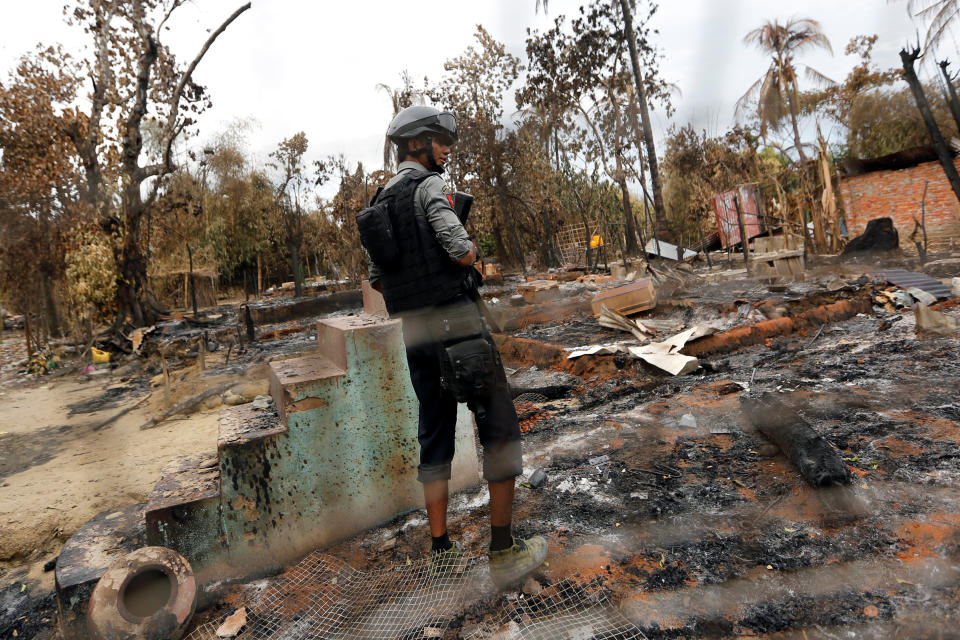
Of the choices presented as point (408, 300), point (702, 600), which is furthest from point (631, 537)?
point (408, 300)

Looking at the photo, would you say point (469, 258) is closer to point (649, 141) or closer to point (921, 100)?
point (921, 100)

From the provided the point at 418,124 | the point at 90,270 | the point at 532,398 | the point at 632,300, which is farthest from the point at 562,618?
the point at 90,270

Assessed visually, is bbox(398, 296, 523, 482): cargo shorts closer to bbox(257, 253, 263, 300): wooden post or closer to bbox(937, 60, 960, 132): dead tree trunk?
bbox(937, 60, 960, 132): dead tree trunk

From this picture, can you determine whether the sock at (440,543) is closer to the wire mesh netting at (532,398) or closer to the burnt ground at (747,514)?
the burnt ground at (747,514)

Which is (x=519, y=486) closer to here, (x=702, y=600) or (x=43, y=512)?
(x=702, y=600)

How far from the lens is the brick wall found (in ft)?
45.8

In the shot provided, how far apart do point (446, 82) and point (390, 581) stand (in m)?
21.3

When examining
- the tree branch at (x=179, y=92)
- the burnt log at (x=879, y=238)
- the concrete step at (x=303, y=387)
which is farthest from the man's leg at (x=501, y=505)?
the tree branch at (x=179, y=92)

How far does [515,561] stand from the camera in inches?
74.6

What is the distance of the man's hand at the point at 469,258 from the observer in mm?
1850

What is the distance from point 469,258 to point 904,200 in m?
17.8

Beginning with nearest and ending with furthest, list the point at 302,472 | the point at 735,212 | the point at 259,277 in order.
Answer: the point at 302,472 < the point at 735,212 < the point at 259,277

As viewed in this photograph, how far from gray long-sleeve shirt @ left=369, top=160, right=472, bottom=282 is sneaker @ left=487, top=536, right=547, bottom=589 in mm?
1087

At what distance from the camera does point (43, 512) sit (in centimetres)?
328
